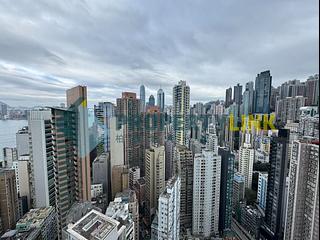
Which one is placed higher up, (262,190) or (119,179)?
(119,179)

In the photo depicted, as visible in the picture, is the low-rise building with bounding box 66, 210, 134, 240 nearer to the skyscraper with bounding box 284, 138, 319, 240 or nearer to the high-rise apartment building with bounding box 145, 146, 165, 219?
the skyscraper with bounding box 284, 138, 319, 240

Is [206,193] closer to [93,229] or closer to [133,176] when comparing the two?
[133,176]

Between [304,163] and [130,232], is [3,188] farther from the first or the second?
[304,163]

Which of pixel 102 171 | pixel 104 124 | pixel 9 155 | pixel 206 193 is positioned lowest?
pixel 102 171

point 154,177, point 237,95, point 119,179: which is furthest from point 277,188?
point 119,179

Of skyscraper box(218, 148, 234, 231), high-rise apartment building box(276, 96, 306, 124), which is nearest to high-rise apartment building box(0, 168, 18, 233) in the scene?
skyscraper box(218, 148, 234, 231)
